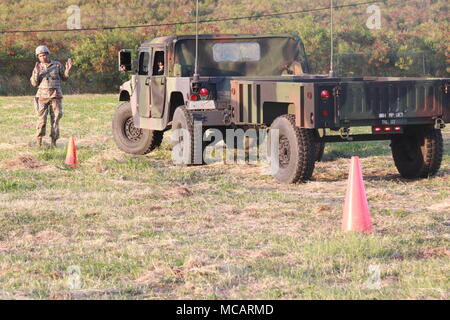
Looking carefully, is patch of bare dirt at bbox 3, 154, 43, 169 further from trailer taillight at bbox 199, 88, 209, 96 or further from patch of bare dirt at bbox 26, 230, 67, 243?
patch of bare dirt at bbox 26, 230, 67, 243

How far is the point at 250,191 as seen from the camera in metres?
12.0

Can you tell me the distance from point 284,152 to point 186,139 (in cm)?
203

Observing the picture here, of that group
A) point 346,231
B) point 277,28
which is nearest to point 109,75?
point 277,28

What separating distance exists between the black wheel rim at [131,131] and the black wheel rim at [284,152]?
4.39 meters

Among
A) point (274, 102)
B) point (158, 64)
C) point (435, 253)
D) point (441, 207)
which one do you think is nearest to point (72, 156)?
point (158, 64)

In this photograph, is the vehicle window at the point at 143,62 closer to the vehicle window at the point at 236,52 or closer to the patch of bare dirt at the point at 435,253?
the vehicle window at the point at 236,52

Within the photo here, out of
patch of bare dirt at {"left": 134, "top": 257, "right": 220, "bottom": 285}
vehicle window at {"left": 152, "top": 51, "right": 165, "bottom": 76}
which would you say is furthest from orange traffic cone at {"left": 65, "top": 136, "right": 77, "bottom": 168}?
patch of bare dirt at {"left": 134, "top": 257, "right": 220, "bottom": 285}

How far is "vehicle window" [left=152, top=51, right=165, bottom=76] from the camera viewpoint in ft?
49.5

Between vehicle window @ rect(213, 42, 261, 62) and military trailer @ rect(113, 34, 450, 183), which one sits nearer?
military trailer @ rect(113, 34, 450, 183)

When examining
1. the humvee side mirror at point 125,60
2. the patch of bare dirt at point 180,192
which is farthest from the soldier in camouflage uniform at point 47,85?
the patch of bare dirt at point 180,192

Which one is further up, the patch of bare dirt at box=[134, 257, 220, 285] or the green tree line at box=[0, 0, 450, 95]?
the green tree line at box=[0, 0, 450, 95]

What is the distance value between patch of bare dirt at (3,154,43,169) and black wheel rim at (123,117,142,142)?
2.28 m

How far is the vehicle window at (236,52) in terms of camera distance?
15.1 metres
